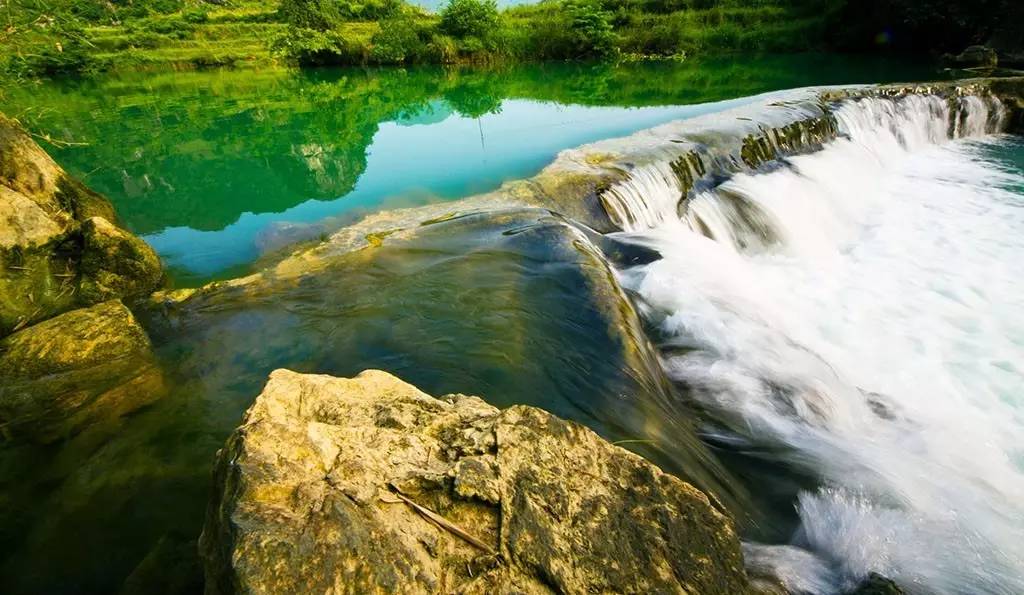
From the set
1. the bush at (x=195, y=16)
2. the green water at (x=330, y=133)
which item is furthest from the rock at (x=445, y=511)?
the bush at (x=195, y=16)

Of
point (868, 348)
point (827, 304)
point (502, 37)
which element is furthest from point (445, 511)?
point (502, 37)

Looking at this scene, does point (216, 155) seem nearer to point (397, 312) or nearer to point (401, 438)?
point (397, 312)

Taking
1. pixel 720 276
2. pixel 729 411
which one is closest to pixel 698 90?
pixel 720 276

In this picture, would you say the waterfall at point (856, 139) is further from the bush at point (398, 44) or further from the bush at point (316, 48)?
the bush at point (316, 48)

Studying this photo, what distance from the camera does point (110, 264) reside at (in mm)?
4918

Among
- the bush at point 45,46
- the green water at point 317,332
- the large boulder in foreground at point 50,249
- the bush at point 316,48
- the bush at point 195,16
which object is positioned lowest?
the green water at point 317,332

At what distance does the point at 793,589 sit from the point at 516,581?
1521 millimetres

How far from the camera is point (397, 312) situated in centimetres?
448

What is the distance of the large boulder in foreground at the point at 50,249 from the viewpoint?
173 inches

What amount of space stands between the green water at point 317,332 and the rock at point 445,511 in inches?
37.0

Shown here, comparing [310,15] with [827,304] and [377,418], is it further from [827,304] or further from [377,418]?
[377,418]

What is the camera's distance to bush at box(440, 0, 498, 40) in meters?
32.6

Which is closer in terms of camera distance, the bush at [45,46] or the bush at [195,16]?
the bush at [45,46]

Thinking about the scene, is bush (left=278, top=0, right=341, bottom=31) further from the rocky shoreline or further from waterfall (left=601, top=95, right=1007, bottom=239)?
the rocky shoreline
